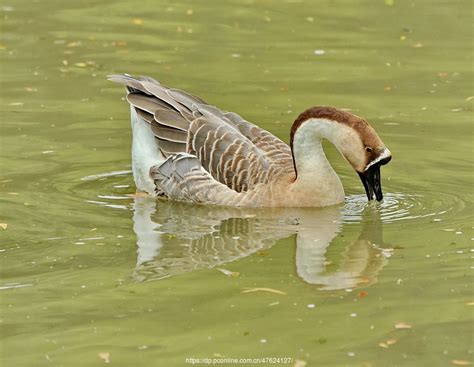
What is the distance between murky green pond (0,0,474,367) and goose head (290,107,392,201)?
0.34m

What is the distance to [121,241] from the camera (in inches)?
403

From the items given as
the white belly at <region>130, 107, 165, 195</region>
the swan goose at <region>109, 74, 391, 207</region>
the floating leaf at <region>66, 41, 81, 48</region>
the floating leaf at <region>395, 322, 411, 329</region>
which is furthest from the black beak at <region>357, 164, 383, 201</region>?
the floating leaf at <region>66, 41, 81, 48</region>

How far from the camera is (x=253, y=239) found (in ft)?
34.2

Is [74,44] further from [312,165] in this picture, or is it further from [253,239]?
[253,239]

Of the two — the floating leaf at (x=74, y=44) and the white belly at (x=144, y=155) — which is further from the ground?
the floating leaf at (x=74, y=44)

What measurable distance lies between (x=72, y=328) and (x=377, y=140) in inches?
153

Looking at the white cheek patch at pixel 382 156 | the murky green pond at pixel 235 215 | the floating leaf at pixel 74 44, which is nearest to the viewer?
the murky green pond at pixel 235 215

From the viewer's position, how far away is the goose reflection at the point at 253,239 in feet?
31.2

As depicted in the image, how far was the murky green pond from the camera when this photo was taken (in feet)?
26.3

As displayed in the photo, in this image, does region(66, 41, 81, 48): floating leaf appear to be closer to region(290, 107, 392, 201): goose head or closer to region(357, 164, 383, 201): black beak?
region(290, 107, 392, 201): goose head

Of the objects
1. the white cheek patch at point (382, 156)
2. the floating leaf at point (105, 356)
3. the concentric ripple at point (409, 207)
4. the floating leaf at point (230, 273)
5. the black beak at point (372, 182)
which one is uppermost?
the white cheek patch at point (382, 156)

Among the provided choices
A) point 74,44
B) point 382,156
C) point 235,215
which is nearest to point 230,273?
point 235,215

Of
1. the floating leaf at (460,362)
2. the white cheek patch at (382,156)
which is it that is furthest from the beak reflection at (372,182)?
the floating leaf at (460,362)

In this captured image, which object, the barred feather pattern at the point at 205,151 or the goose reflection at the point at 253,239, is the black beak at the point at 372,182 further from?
the barred feather pattern at the point at 205,151
